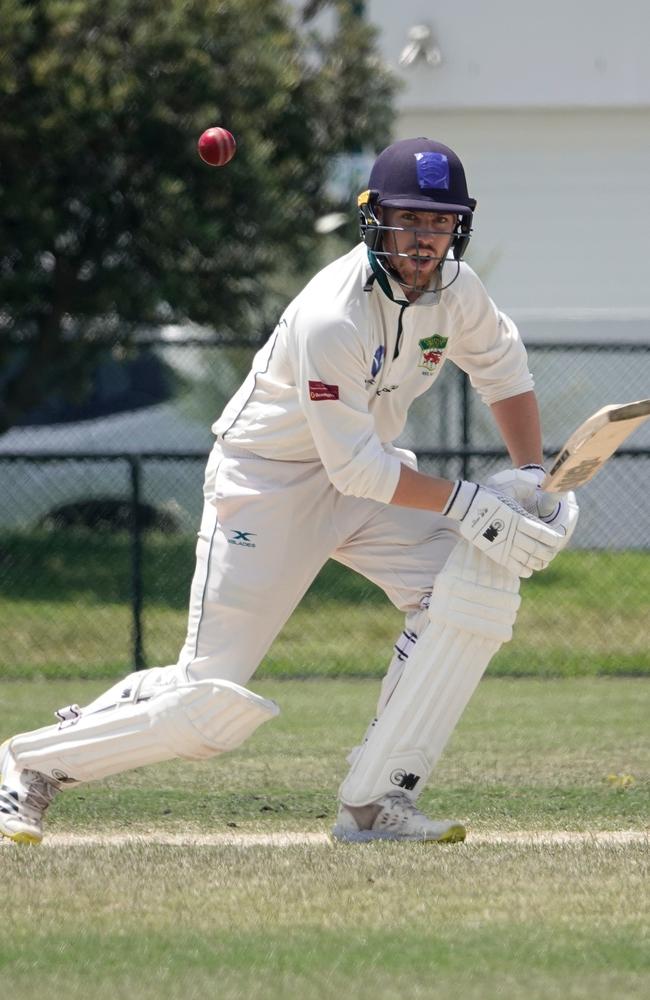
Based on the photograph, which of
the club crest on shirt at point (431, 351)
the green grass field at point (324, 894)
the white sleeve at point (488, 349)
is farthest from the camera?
the white sleeve at point (488, 349)

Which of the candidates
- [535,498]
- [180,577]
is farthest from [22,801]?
[180,577]

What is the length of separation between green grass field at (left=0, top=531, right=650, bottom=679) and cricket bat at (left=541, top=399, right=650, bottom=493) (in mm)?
5930

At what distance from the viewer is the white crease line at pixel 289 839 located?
5211mm

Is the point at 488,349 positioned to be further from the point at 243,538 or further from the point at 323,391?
the point at 243,538

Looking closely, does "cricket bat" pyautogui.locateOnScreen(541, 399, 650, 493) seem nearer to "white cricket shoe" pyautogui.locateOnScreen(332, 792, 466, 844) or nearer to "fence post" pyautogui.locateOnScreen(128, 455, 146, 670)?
"white cricket shoe" pyautogui.locateOnScreen(332, 792, 466, 844)

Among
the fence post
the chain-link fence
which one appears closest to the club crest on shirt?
the chain-link fence

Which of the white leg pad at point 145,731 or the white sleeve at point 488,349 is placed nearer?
the white leg pad at point 145,731

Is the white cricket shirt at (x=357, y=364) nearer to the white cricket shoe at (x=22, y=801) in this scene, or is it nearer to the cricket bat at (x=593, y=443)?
the cricket bat at (x=593, y=443)

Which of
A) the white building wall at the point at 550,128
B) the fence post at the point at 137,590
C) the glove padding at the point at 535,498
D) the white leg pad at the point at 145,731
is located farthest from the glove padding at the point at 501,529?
the white building wall at the point at 550,128

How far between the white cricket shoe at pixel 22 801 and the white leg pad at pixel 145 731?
0.14ft

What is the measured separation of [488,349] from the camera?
5605 millimetres

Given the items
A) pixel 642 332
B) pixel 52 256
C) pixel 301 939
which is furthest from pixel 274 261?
pixel 301 939

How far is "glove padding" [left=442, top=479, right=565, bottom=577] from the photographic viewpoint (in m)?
5.00

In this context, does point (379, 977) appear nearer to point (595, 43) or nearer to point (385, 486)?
point (385, 486)
